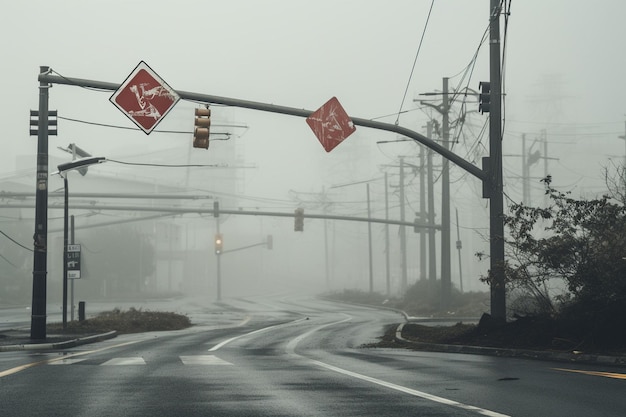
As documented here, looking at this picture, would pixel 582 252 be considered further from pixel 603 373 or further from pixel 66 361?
pixel 66 361

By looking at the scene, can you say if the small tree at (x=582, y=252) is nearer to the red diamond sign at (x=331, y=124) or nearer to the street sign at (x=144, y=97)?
the red diamond sign at (x=331, y=124)

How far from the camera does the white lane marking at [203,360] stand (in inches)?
634

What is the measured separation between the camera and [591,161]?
124500 mm

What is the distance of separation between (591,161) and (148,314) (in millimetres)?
98749

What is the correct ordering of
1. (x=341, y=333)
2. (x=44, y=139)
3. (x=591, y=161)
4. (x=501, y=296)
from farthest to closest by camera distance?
1. (x=591, y=161)
2. (x=341, y=333)
3. (x=44, y=139)
4. (x=501, y=296)

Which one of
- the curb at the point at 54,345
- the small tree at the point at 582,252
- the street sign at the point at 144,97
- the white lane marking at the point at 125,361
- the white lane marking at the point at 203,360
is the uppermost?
the street sign at the point at 144,97

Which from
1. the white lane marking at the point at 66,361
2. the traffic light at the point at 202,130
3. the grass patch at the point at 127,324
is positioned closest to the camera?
the white lane marking at the point at 66,361

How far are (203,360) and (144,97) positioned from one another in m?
7.54

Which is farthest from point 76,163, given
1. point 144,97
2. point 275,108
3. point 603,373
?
point 603,373

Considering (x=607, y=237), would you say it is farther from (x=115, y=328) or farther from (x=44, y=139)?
(x=115, y=328)

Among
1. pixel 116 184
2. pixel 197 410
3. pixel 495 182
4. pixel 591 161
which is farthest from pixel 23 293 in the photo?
pixel 591 161

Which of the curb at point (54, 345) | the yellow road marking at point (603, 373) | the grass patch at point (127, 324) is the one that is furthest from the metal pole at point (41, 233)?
the yellow road marking at point (603, 373)

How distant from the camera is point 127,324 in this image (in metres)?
34.3

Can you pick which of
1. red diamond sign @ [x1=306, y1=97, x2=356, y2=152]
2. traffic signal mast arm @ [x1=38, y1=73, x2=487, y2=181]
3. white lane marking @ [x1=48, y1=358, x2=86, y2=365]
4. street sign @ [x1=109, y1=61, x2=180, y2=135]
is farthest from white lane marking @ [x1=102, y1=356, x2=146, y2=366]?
red diamond sign @ [x1=306, y1=97, x2=356, y2=152]
